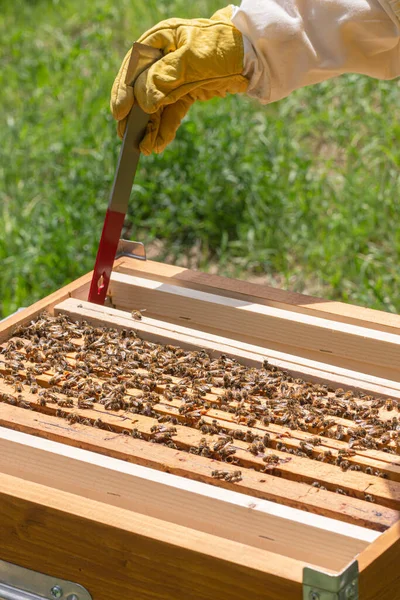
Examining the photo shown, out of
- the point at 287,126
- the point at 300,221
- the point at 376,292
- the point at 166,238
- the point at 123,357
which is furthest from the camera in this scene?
the point at 287,126

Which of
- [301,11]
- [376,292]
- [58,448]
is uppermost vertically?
[301,11]

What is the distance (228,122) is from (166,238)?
881 mm

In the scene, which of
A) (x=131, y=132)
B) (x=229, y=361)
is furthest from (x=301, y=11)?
(x=229, y=361)

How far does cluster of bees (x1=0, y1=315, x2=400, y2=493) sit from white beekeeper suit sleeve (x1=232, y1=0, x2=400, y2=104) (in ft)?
3.14

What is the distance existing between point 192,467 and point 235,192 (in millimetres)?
3561

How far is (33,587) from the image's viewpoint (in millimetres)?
1799

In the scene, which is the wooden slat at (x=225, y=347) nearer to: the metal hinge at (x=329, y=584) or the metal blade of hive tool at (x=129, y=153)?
the metal blade of hive tool at (x=129, y=153)

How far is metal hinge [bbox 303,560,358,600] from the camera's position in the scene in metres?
1.42

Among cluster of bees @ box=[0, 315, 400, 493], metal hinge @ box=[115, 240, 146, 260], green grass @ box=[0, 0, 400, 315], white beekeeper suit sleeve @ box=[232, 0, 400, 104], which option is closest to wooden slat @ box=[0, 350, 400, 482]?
cluster of bees @ box=[0, 315, 400, 493]

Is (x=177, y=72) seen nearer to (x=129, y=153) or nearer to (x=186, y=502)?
(x=129, y=153)

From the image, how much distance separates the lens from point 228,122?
5.56 meters

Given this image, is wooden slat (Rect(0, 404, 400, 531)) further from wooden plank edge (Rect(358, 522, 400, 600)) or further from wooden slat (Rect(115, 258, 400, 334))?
wooden slat (Rect(115, 258, 400, 334))

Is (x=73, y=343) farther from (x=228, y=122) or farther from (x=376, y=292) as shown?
(x=228, y=122)

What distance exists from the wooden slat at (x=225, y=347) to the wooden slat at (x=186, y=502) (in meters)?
0.64
